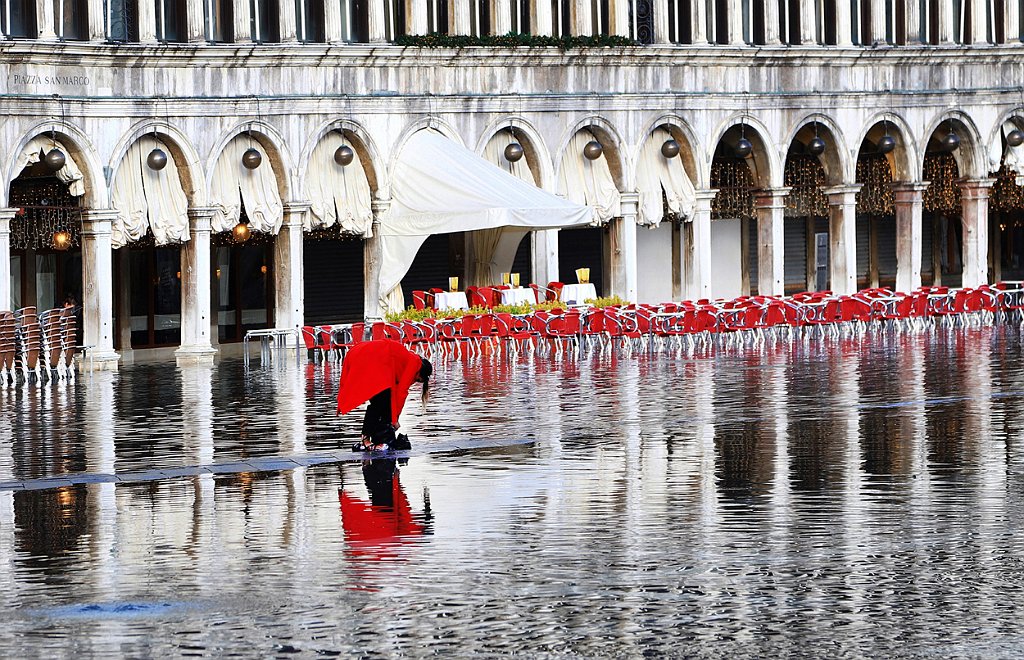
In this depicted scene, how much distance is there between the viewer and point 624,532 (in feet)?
43.1

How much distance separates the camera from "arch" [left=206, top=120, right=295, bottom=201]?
1334 inches

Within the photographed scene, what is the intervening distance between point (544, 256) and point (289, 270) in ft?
16.9

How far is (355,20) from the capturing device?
36.1 metres

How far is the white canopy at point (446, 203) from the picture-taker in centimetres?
3244

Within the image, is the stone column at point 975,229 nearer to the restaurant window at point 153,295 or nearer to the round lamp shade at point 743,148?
the round lamp shade at point 743,148

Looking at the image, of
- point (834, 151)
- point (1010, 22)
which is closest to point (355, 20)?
point (834, 151)

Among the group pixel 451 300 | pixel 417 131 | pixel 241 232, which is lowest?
pixel 451 300

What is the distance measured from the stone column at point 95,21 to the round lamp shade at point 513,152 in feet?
24.4

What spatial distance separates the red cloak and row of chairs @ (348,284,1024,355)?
41.3ft

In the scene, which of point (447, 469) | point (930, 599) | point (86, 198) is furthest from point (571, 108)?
point (930, 599)

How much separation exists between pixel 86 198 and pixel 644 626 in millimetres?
23762

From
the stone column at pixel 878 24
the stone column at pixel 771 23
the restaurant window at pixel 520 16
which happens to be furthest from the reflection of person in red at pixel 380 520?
the stone column at pixel 878 24

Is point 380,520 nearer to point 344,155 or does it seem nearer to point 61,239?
point 344,155

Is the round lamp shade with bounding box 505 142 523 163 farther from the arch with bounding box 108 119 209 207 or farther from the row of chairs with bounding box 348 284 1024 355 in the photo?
the arch with bounding box 108 119 209 207
